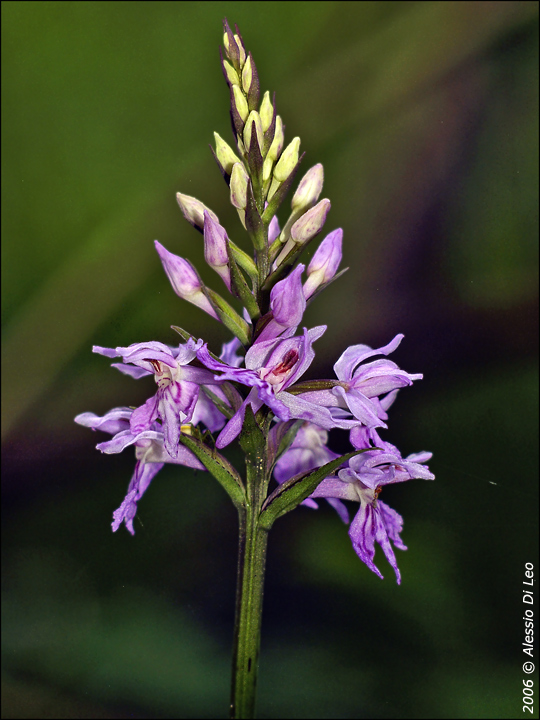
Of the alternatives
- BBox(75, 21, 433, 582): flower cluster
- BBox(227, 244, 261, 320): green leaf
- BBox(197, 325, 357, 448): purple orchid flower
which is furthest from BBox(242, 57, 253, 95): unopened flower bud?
BBox(197, 325, 357, 448): purple orchid flower

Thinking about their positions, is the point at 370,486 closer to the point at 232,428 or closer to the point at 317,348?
the point at 232,428

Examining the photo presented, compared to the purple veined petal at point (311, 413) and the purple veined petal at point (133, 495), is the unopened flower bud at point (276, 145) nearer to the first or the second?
the purple veined petal at point (311, 413)

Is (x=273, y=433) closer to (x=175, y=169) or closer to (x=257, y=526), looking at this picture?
(x=257, y=526)

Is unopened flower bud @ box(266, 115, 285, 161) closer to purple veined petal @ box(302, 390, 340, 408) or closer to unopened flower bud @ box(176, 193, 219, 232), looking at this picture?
unopened flower bud @ box(176, 193, 219, 232)

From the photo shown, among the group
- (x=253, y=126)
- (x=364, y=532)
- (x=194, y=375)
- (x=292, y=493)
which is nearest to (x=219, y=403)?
(x=194, y=375)

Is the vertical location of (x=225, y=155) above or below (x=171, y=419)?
above

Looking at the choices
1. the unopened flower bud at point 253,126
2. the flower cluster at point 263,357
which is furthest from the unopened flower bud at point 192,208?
the unopened flower bud at point 253,126
